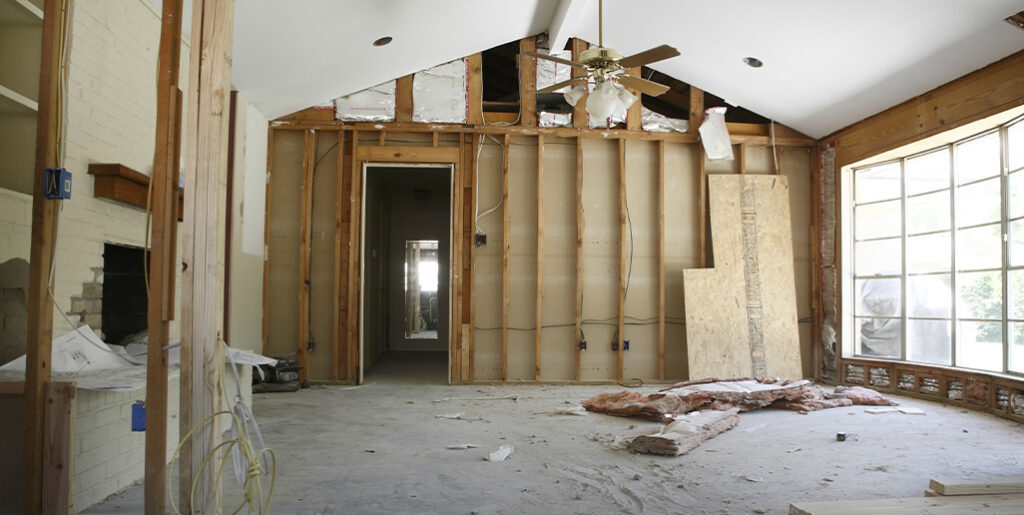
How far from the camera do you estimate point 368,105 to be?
22.8ft

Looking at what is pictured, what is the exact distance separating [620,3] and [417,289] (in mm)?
6856

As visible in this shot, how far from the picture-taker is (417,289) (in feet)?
37.8

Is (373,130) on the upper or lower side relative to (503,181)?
upper

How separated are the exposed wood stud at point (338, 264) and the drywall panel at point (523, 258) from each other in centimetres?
186

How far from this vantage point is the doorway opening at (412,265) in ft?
31.6

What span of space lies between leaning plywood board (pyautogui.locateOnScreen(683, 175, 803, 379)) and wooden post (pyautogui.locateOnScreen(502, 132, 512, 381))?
198 centimetres

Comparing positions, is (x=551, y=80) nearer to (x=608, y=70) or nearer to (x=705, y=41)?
(x=705, y=41)

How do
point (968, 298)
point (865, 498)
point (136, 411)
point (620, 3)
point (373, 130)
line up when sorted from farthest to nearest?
point (373, 130) → point (620, 3) → point (968, 298) → point (865, 498) → point (136, 411)

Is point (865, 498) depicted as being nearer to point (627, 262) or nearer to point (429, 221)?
point (627, 262)

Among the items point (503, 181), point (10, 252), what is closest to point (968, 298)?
point (503, 181)

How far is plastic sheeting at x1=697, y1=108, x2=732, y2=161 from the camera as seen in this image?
7.13m

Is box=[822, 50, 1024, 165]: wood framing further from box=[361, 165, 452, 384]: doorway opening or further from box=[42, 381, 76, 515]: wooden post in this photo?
box=[42, 381, 76, 515]: wooden post

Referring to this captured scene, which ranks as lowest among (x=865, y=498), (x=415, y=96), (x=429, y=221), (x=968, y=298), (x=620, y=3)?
(x=865, y=498)

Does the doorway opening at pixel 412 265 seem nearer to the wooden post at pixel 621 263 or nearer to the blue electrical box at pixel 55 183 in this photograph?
the wooden post at pixel 621 263
